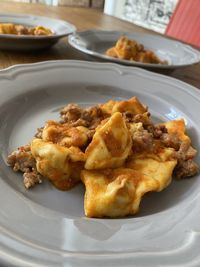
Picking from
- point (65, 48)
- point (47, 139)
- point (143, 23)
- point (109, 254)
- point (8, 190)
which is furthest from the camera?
point (143, 23)

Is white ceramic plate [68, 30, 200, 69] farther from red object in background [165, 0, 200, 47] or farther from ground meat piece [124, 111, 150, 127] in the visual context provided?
red object in background [165, 0, 200, 47]

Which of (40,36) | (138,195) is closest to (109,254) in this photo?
(138,195)

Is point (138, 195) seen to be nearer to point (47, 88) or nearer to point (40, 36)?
point (47, 88)

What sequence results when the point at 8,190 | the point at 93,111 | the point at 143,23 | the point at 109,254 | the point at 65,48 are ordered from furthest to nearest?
the point at 143,23
the point at 65,48
the point at 93,111
the point at 8,190
the point at 109,254

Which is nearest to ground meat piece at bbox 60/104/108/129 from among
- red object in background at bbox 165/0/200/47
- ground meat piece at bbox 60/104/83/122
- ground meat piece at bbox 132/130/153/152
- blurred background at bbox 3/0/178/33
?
ground meat piece at bbox 60/104/83/122

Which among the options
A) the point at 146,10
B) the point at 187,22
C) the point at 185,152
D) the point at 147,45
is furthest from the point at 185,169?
the point at 146,10

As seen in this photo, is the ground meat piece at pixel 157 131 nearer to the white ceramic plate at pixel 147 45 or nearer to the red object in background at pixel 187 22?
the white ceramic plate at pixel 147 45

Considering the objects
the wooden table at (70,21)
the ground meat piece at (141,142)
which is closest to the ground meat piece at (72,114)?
the ground meat piece at (141,142)
